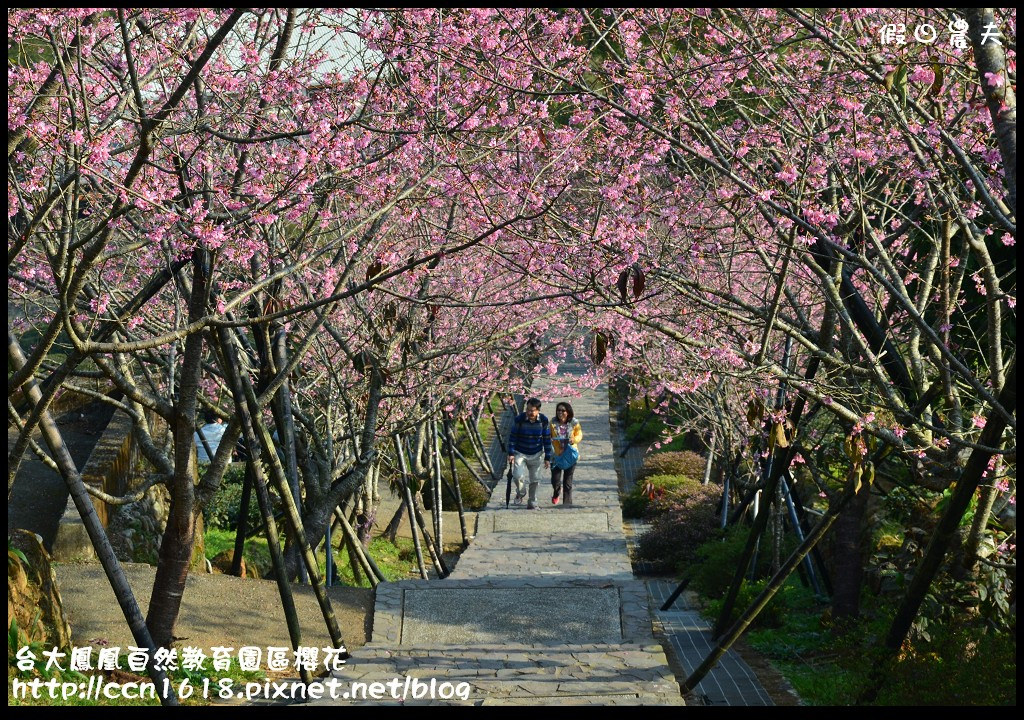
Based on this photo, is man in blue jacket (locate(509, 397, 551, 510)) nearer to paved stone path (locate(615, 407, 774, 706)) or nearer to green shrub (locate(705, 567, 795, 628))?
paved stone path (locate(615, 407, 774, 706))

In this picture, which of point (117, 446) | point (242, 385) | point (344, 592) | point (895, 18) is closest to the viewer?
point (895, 18)

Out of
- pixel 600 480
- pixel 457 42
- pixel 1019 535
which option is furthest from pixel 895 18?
pixel 600 480

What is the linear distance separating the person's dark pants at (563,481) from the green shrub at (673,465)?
2.98m

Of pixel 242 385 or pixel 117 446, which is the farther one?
pixel 117 446

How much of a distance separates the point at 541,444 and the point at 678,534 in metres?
2.70

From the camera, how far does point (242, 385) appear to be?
7531 mm

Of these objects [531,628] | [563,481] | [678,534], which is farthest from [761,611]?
[563,481]

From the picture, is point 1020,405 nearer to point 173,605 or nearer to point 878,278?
point 878,278

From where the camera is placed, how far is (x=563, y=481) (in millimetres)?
17188

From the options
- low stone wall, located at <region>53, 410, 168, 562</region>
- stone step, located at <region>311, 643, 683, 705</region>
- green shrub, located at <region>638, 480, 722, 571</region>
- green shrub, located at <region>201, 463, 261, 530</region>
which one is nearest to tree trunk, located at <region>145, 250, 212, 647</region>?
stone step, located at <region>311, 643, 683, 705</region>

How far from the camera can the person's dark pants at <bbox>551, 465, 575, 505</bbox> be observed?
55.5 ft

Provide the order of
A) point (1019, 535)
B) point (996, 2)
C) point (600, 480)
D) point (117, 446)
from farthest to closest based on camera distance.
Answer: point (600, 480) < point (117, 446) < point (1019, 535) < point (996, 2)

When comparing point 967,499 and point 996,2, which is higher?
point 996,2

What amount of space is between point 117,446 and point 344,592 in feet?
14.6
